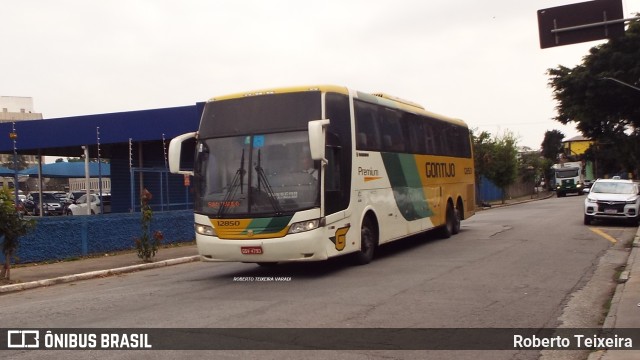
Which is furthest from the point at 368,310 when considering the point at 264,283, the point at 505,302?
the point at 264,283

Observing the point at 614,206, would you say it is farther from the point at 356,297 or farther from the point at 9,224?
the point at 9,224

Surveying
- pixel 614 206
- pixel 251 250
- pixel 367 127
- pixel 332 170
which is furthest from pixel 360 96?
pixel 614 206

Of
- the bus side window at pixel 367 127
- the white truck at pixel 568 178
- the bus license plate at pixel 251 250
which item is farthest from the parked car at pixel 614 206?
the white truck at pixel 568 178

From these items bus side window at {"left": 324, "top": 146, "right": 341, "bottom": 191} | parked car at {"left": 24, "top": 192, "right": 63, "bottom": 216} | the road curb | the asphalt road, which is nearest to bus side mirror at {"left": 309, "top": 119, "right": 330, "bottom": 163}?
bus side window at {"left": 324, "top": 146, "right": 341, "bottom": 191}

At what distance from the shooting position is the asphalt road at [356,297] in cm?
749

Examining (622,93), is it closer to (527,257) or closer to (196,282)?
(527,257)

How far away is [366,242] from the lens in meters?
12.9

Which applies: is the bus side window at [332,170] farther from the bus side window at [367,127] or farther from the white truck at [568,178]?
the white truck at [568,178]

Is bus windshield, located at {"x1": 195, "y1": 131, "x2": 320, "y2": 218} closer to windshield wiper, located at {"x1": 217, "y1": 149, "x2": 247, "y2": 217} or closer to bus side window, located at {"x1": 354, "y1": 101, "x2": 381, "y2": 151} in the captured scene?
windshield wiper, located at {"x1": 217, "y1": 149, "x2": 247, "y2": 217}

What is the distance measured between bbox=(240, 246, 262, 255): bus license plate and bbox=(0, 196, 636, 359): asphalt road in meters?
0.56

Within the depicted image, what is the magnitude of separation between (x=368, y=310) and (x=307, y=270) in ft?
14.6

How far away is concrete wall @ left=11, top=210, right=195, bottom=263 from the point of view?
598 inches

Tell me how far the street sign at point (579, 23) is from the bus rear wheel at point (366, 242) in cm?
633

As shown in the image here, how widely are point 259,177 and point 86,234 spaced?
762cm
